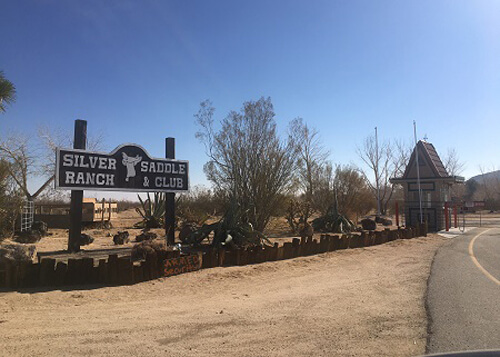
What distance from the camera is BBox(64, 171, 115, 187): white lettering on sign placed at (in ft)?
32.3

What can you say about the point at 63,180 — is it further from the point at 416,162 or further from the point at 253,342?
the point at 416,162

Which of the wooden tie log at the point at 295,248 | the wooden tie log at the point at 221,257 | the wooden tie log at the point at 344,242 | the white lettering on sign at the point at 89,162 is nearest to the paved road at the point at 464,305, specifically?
the wooden tie log at the point at 344,242

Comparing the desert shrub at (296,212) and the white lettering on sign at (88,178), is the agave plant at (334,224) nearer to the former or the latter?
the desert shrub at (296,212)

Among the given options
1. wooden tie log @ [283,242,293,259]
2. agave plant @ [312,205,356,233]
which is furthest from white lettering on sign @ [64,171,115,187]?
agave plant @ [312,205,356,233]

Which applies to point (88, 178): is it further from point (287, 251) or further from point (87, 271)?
point (287, 251)

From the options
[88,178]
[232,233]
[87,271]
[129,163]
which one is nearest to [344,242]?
[232,233]

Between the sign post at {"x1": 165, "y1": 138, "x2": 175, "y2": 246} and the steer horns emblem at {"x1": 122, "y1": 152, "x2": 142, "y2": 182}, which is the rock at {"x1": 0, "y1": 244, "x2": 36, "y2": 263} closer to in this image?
the steer horns emblem at {"x1": 122, "y1": 152, "x2": 142, "y2": 182}

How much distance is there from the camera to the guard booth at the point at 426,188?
22.2 meters

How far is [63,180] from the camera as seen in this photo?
967 cm

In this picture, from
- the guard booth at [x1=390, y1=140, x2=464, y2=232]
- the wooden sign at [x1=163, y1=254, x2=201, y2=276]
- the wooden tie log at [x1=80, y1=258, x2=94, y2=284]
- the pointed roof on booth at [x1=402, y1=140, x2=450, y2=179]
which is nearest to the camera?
the wooden tie log at [x1=80, y1=258, x2=94, y2=284]

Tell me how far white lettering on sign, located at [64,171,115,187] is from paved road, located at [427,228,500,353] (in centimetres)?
878

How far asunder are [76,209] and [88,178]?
39.1 inches

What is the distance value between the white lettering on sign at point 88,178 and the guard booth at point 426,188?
1870 cm

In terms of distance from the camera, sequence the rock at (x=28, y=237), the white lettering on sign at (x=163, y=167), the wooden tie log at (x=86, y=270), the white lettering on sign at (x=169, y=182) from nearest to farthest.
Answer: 1. the wooden tie log at (x=86, y=270)
2. the white lettering on sign at (x=163, y=167)
3. the white lettering on sign at (x=169, y=182)
4. the rock at (x=28, y=237)
